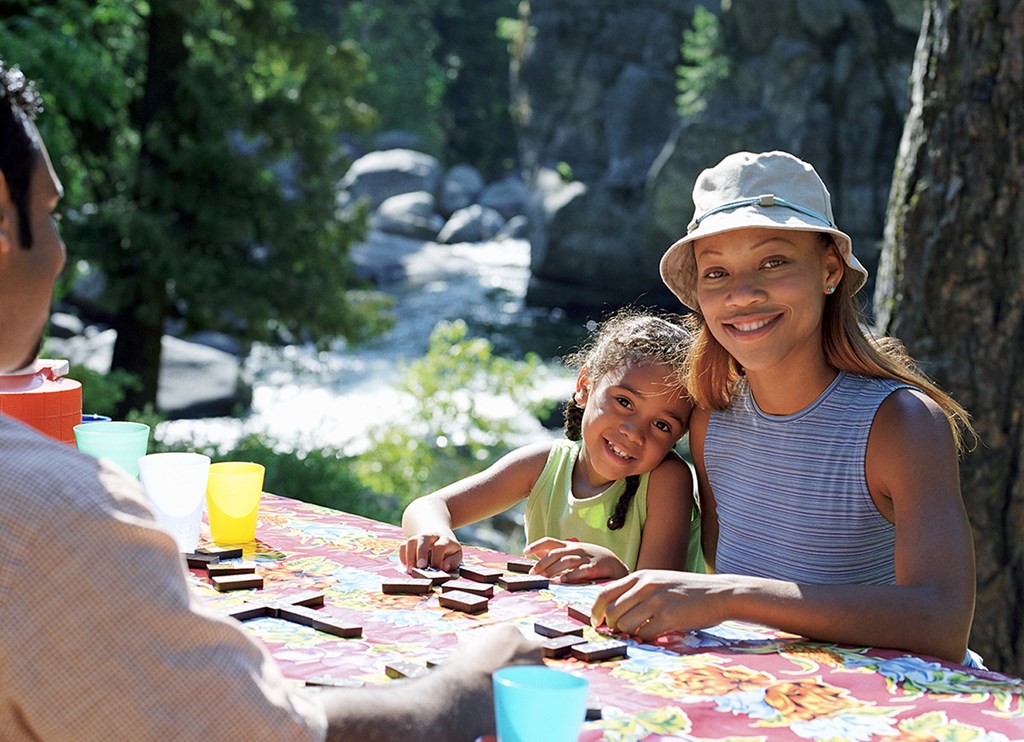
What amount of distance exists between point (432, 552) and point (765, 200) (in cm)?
104

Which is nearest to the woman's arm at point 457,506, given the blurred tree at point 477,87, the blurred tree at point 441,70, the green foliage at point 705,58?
the green foliage at point 705,58

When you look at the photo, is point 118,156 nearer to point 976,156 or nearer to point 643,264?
point 976,156

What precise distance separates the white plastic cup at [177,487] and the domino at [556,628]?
791 mm

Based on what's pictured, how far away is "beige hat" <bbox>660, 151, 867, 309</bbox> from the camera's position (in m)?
2.59

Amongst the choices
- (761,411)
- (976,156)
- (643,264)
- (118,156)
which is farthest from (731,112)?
(761,411)

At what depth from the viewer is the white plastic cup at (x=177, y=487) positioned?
7.82ft

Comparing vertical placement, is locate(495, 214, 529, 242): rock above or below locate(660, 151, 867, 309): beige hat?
above

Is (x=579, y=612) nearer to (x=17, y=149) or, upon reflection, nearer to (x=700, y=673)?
(x=700, y=673)

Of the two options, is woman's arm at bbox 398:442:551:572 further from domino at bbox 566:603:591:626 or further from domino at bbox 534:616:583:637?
domino at bbox 534:616:583:637

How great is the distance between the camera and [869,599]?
6.85ft

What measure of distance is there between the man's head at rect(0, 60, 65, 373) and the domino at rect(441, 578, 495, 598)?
1.07 metres

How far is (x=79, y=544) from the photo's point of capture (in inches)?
43.1

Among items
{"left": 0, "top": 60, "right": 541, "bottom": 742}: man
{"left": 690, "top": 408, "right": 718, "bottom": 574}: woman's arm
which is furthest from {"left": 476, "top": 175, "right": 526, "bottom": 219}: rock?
{"left": 0, "top": 60, "right": 541, "bottom": 742}: man

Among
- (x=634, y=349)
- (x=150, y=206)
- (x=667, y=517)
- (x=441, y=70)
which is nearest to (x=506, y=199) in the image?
(x=441, y=70)
